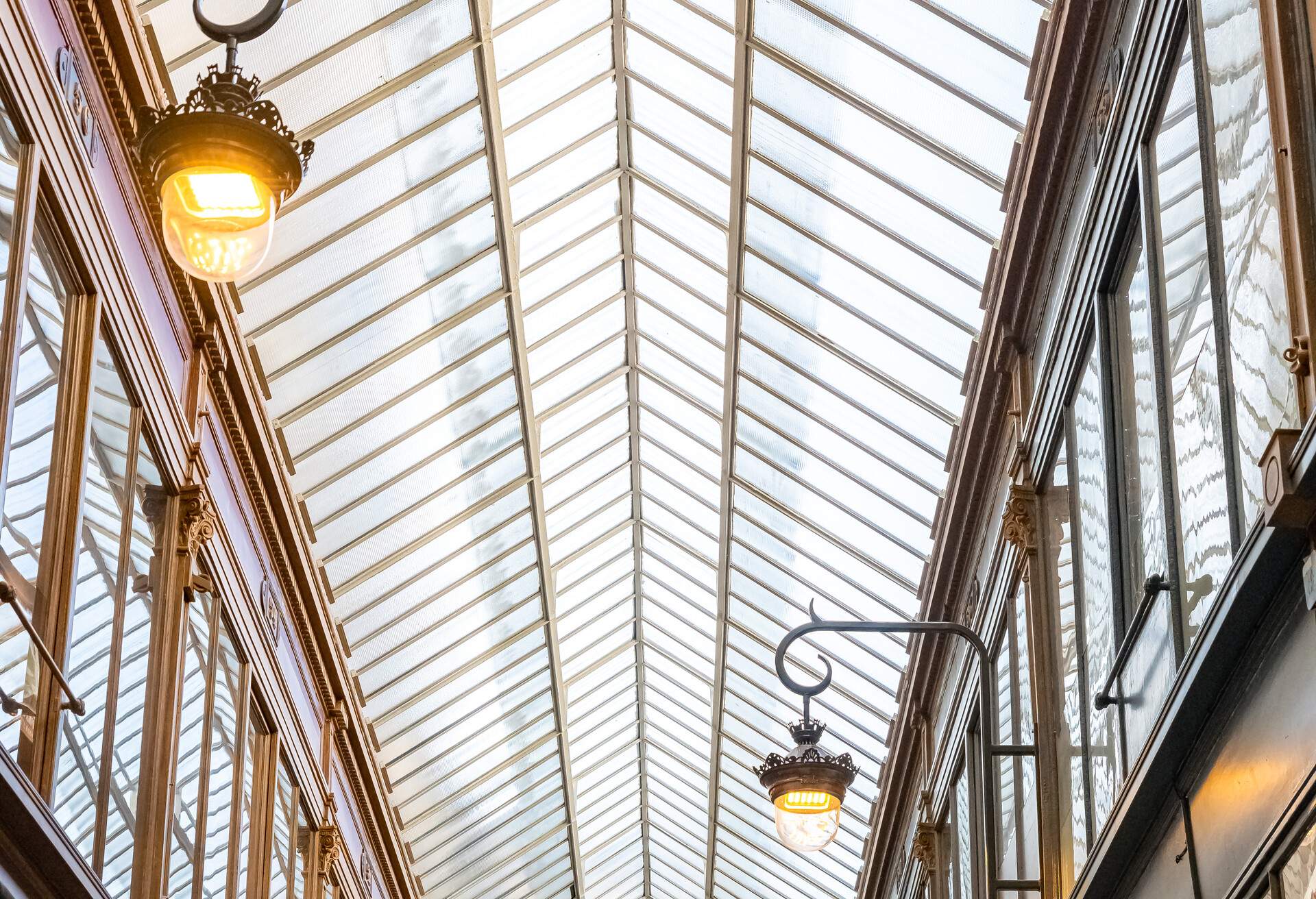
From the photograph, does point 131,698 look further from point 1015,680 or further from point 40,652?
point 1015,680

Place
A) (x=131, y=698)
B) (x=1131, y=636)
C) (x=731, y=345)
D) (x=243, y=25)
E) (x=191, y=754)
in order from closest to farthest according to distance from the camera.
Answer: (x=243, y=25)
(x=1131, y=636)
(x=131, y=698)
(x=191, y=754)
(x=731, y=345)

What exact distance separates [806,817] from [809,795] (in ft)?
0.42

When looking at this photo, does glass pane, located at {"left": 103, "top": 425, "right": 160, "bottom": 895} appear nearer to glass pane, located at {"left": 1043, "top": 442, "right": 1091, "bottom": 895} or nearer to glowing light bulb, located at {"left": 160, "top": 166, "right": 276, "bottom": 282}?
glowing light bulb, located at {"left": 160, "top": 166, "right": 276, "bottom": 282}

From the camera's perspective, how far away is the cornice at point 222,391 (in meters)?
8.67

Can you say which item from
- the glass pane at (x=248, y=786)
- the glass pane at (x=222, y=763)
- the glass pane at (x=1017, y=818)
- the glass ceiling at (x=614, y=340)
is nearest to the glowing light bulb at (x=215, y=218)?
the glass ceiling at (x=614, y=340)

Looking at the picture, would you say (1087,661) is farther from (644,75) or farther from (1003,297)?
(644,75)

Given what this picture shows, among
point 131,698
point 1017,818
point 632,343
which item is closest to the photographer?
point 131,698

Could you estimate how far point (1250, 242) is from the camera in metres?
5.66

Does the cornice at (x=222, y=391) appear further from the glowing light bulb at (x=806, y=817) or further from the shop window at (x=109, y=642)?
the glowing light bulb at (x=806, y=817)

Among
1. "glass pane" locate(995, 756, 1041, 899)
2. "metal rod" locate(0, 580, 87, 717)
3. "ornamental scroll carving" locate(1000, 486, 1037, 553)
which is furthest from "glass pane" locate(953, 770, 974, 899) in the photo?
"metal rod" locate(0, 580, 87, 717)

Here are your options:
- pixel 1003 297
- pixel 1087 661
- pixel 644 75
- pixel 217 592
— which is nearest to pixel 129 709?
pixel 217 592

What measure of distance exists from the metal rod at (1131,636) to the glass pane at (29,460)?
4.50 m

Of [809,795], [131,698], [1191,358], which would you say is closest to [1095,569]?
[1191,358]

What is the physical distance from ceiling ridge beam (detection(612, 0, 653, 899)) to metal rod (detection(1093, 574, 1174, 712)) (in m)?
6.86
